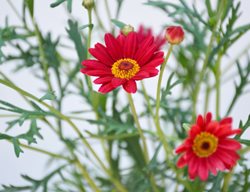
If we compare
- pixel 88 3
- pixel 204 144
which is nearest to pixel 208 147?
pixel 204 144

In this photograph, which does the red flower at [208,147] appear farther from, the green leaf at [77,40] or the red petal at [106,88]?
the green leaf at [77,40]

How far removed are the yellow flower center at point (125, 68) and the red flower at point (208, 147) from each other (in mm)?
67

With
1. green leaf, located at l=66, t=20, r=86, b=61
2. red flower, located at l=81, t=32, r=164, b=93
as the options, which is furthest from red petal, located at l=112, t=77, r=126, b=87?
green leaf, located at l=66, t=20, r=86, b=61

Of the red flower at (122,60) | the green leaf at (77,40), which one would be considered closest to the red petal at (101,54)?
the red flower at (122,60)

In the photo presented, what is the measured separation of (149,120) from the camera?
0.65 m

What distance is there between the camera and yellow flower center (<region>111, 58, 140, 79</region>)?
36cm

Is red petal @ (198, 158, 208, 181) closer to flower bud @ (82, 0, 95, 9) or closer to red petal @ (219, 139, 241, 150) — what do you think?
red petal @ (219, 139, 241, 150)

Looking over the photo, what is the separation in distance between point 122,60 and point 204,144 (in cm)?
9

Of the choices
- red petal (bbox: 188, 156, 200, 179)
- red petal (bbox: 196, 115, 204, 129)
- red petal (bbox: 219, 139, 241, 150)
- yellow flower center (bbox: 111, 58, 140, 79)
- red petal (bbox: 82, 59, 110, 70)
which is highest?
red petal (bbox: 82, 59, 110, 70)

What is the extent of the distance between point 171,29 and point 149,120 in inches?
12.0

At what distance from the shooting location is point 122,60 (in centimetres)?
37

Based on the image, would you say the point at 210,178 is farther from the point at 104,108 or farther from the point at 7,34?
the point at 7,34

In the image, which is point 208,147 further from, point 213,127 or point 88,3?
point 88,3

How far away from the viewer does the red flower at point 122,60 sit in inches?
13.7
